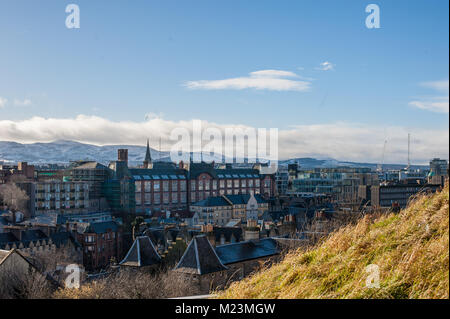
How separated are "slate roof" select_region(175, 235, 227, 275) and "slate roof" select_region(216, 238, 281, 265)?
1.48m

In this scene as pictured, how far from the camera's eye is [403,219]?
9672 mm

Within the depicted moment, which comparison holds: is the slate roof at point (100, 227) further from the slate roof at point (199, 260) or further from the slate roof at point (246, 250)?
the slate roof at point (199, 260)

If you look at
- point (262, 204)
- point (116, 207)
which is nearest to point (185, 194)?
point (116, 207)

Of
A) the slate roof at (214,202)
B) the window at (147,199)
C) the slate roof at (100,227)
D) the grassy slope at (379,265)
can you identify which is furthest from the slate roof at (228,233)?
the window at (147,199)

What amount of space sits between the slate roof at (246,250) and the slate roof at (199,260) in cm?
148

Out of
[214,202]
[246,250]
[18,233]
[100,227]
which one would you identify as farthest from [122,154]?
[246,250]

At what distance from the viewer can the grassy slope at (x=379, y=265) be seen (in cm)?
673

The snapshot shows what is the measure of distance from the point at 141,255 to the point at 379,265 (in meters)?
20.9

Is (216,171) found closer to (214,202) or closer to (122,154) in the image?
(122,154)

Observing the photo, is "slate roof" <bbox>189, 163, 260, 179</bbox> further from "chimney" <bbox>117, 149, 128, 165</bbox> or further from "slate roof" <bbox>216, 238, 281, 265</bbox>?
"slate roof" <bbox>216, 238, 281, 265</bbox>

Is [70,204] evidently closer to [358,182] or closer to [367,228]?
[358,182]

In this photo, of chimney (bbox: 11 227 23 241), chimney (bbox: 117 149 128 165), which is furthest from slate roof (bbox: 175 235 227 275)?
chimney (bbox: 117 149 128 165)

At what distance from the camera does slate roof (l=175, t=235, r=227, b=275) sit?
23.8 m
